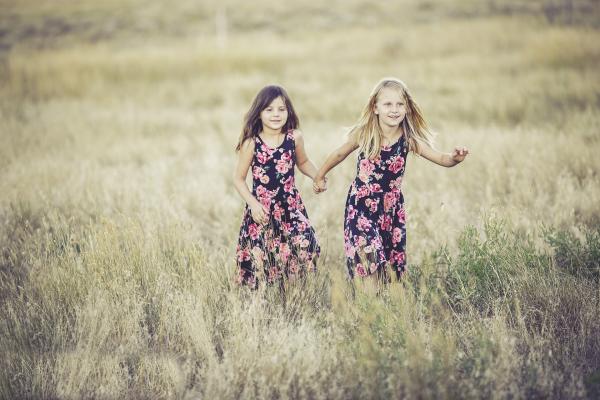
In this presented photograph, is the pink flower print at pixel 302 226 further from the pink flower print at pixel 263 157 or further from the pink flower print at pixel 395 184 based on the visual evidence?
the pink flower print at pixel 395 184

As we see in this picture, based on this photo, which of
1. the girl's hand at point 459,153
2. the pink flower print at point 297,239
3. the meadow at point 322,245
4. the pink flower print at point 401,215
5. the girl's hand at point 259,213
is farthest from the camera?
the pink flower print at point 401,215

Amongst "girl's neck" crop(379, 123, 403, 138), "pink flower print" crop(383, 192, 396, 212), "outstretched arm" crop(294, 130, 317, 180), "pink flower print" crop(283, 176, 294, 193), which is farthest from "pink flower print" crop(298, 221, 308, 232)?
"girl's neck" crop(379, 123, 403, 138)

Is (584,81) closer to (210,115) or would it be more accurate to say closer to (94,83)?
(210,115)

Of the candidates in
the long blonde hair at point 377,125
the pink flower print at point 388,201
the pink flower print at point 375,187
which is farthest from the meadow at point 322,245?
the pink flower print at point 375,187

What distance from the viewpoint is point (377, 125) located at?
3160 millimetres

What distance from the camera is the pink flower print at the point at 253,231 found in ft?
10.4

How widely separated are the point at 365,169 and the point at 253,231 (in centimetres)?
86

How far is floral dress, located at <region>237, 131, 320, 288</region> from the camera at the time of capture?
3.13 metres

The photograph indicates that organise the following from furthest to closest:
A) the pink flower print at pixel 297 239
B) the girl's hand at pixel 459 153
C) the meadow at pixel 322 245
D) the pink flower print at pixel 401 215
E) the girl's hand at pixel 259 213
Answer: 1. the pink flower print at pixel 401 215
2. the pink flower print at pixel 297 239
3. the girl's hand at pixel 259 213
4. the girl's hand at pixel 459 153
5. the meadow at pixel 322 245

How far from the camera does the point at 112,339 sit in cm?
277

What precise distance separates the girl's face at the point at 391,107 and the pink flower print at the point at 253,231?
3.64ft

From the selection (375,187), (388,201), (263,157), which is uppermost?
(263,157)

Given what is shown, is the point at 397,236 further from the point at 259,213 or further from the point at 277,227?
the point at 259,213

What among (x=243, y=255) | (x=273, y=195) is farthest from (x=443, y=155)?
(x=243, y=255)
